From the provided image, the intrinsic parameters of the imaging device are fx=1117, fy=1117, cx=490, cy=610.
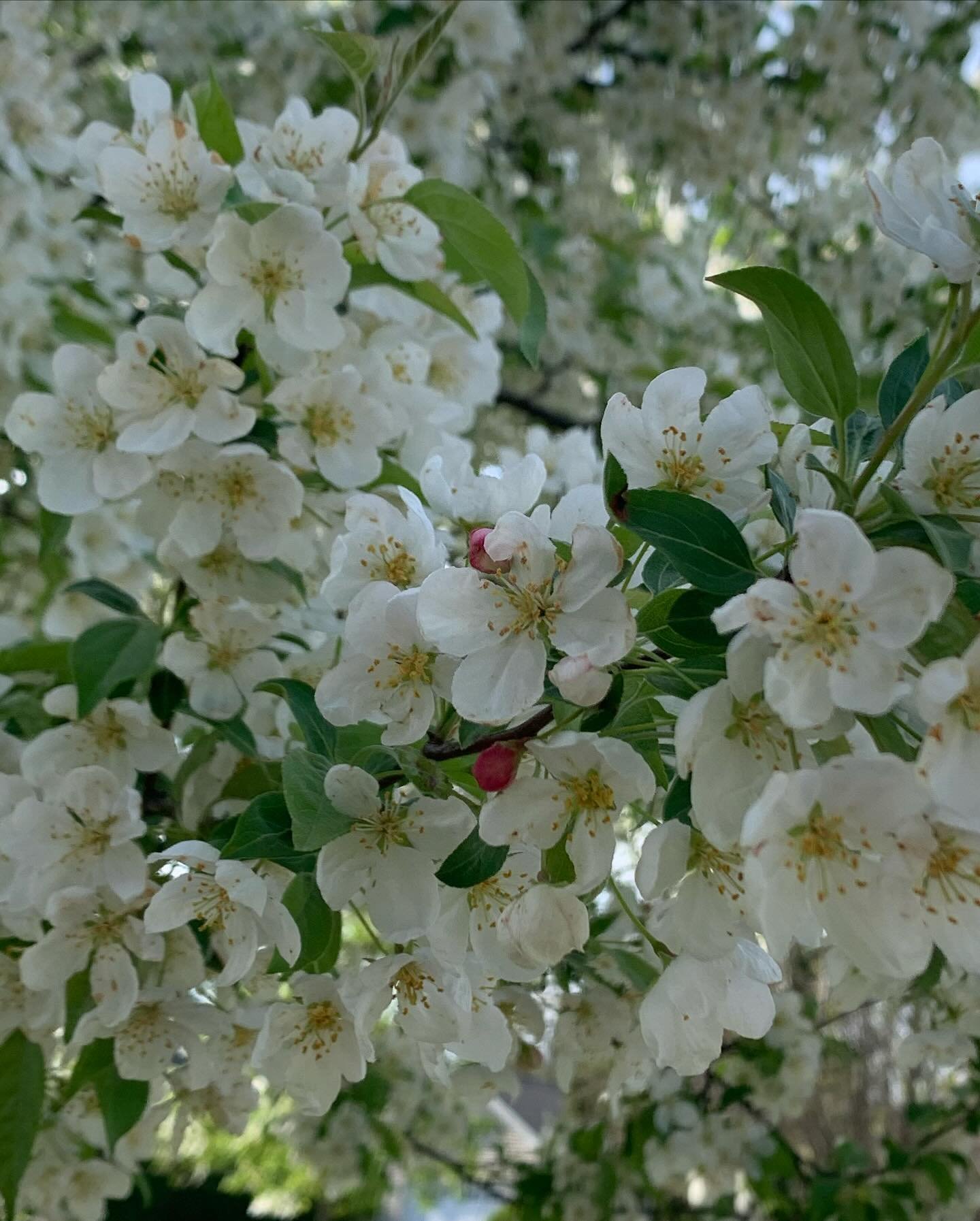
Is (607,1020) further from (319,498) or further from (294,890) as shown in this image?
(319,498)

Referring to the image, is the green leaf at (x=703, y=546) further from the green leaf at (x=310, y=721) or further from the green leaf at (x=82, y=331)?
the green leaf at (x=82, y=331)

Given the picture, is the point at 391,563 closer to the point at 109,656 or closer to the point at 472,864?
the point at 472,864

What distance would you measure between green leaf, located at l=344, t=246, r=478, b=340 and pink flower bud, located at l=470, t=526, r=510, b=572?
56cm

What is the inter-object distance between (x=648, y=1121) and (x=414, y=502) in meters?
1.46

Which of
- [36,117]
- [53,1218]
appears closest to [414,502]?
[53,1218]

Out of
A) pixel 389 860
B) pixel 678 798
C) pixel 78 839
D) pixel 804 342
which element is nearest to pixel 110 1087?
pixel 78 839

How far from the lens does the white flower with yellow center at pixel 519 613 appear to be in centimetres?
66

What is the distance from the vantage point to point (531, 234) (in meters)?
2.80

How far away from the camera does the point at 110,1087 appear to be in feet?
3.48

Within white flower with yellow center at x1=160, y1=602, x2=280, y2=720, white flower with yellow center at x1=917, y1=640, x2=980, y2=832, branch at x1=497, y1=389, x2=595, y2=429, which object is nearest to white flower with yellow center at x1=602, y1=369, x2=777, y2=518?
white flower with yellow center at x1=917, y1=640, x2=980, y2=832

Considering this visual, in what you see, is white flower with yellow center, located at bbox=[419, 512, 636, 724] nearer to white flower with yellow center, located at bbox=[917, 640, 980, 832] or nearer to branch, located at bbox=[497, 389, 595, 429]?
white flower with yellow center, located at bbox=[917, 640, 980, 832]

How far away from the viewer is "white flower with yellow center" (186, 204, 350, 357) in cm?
110

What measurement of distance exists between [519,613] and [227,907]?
345 millimetres

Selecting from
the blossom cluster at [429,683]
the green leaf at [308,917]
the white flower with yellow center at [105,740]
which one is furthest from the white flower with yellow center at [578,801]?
the white flower with yellow center at [105,740]
